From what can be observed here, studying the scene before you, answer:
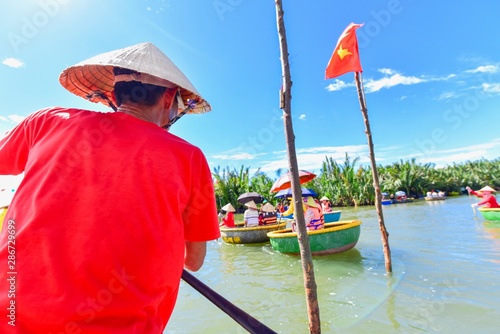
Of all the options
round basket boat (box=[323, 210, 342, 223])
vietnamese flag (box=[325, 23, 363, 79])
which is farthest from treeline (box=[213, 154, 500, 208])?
vietnamese flag (box=[325, 23, 363, 79])

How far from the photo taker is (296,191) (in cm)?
321

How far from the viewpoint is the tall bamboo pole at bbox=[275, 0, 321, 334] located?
304cm

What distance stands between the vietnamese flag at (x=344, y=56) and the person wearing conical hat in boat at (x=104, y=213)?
4.93 metres

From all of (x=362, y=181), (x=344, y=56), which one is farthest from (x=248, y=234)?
(x=362, y=181)

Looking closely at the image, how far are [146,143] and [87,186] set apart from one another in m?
0.21

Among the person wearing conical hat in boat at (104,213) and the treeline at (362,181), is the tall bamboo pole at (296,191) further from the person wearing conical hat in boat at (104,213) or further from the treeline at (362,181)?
the treeline at (362,181)

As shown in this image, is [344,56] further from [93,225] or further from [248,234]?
[248,234]

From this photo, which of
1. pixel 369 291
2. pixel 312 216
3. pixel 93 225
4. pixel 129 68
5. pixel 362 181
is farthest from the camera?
pixel 362 181

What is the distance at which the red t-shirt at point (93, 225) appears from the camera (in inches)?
28.6

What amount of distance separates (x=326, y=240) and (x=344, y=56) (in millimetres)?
4389

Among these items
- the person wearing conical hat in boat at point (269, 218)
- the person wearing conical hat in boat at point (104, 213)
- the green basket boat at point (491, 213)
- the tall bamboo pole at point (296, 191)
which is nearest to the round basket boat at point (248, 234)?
the person wearing conical hat in boat at point (269, 218)

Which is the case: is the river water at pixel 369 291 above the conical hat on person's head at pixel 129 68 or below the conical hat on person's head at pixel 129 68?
below

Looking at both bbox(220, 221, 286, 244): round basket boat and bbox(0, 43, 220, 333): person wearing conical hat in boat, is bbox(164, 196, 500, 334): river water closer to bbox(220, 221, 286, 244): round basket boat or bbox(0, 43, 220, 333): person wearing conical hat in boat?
bbox(220, 221, 286, 244): round basket boat

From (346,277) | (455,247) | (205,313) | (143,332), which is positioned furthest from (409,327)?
(455,247)
